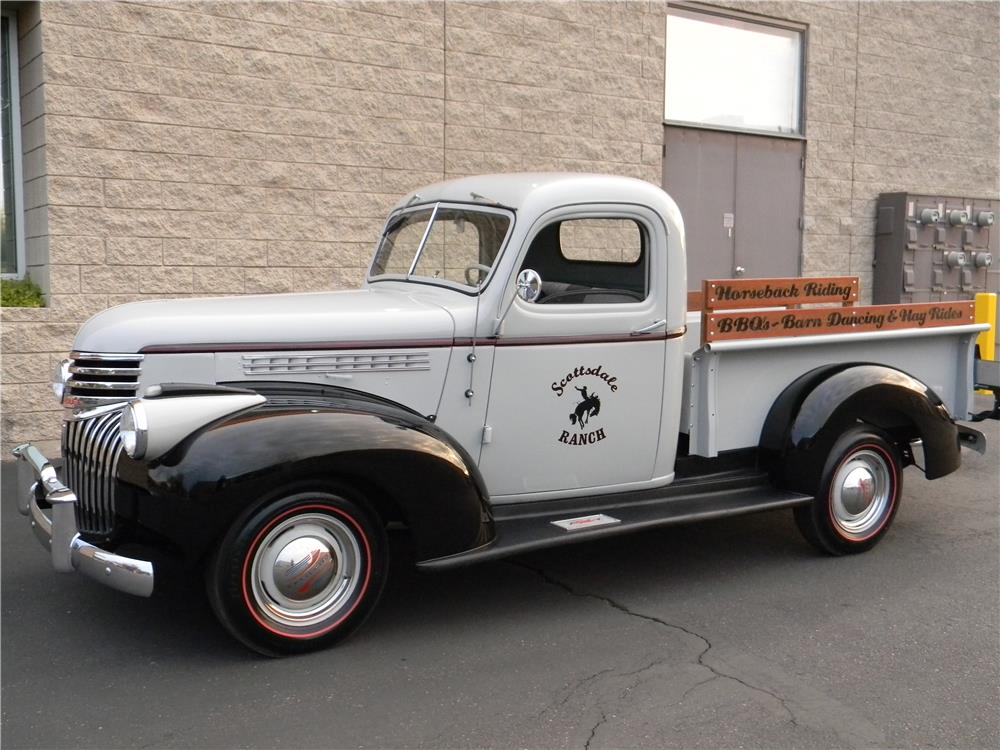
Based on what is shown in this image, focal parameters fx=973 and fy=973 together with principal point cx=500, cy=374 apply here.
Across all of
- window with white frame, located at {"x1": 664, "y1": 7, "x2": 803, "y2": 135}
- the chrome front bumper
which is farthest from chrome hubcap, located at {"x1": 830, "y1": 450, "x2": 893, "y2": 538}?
window with white frame, located at {"x1": 664, "y1": 7, "x2": 803, "y2": 135}

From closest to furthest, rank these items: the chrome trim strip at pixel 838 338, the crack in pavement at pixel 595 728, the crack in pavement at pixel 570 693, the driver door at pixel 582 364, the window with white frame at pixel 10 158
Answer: the crack in pavement at pixel 595 728
the crack in pavement at pixel 570 693
the driver door at pixel 582 364
the chrome trim strip at pixel 838 338
the window with white frame at pixel 10 158

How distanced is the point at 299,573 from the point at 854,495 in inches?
121

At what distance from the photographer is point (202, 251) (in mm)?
7914

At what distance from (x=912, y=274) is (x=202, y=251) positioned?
337 inches

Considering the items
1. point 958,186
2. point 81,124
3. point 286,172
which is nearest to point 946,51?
point 958,186

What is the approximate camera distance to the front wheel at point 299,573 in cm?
370

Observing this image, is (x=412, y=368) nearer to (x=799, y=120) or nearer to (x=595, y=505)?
(x=595, y=505)

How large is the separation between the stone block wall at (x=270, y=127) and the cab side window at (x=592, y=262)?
395 centimetres

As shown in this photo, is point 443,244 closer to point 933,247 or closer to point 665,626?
point 665,626

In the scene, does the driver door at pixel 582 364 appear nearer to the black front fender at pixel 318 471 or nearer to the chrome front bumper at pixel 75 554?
the black front fender at pixel 318 471

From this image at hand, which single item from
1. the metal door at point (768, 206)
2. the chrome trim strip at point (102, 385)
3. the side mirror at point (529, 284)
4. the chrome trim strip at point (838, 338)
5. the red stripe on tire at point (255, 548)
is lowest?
the red stripe on tire at point (255, 548)

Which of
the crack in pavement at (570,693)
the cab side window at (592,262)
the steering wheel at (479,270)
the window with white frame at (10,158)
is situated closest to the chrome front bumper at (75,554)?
the crack in pavement at (570,693)

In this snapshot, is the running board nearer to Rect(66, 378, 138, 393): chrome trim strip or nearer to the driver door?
the driver door

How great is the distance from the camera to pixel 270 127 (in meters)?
8.10
